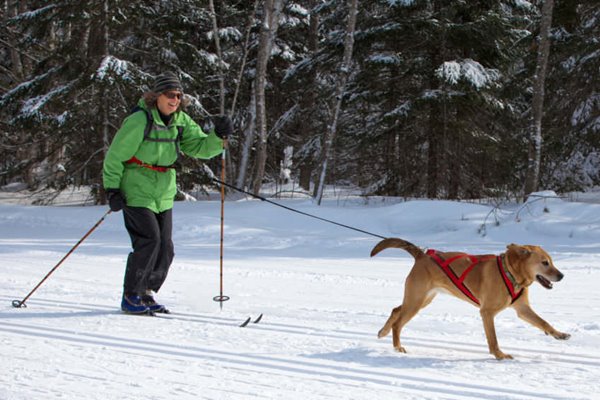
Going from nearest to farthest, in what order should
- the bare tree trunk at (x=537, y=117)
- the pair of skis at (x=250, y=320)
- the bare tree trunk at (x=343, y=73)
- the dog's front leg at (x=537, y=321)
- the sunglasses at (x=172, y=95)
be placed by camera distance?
the dog's front leg at (x=537, y=321) → the pair of skis at (x=250, y=320) → the sunglasses at (x=172, y=95) → the bare tree trunk at (x=537, y=117) → the bare tree trunk at (x=343, y=73)

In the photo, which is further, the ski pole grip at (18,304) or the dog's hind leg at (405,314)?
the ski pole grip at (18,304)

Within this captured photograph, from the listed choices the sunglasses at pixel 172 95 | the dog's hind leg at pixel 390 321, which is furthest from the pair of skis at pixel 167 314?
the sunglasses at pixel 172 95

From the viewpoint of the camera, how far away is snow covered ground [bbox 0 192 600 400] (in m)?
3.49

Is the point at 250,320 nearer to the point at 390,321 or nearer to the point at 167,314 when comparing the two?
the point at 167,314

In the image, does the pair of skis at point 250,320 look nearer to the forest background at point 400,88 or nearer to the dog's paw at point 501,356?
the dog's paw at point 501,356

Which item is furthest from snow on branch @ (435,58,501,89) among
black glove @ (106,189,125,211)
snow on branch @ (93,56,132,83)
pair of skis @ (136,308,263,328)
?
black glove @ (106,189,125,211)

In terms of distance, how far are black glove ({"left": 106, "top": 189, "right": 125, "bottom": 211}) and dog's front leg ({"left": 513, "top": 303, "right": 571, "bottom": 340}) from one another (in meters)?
3.44

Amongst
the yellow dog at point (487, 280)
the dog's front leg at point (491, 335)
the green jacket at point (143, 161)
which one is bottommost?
the dog's front leg at point (491, 335)

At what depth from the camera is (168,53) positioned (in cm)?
1816

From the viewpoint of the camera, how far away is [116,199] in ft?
17.4

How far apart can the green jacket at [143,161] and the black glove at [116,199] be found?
0.13 ft

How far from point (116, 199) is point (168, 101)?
1.02m

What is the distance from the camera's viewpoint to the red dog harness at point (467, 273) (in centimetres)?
407

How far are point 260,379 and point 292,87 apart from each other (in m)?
18.5
